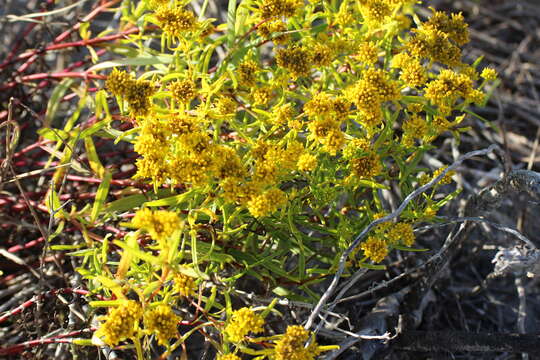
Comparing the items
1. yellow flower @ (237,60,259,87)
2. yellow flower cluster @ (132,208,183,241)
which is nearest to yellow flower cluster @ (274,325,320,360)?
yellow flower cluster @ (132,208,183,241)

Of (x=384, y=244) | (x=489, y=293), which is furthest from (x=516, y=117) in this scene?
(x=384, y=244)

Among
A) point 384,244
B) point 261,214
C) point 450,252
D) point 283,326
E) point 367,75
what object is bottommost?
point 283,326

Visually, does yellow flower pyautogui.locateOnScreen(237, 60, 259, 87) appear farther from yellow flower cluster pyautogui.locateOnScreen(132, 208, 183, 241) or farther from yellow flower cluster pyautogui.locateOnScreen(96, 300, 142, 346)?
yellow flower cluster pyautogui.locateOnScreen(96, 300, 142, 346)

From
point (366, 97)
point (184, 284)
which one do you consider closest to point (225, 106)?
point (366, 97)

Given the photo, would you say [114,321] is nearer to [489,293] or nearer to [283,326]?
[283,326]

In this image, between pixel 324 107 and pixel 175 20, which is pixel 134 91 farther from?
pixel 324 107

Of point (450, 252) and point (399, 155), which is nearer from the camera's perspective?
point (399, 155)
